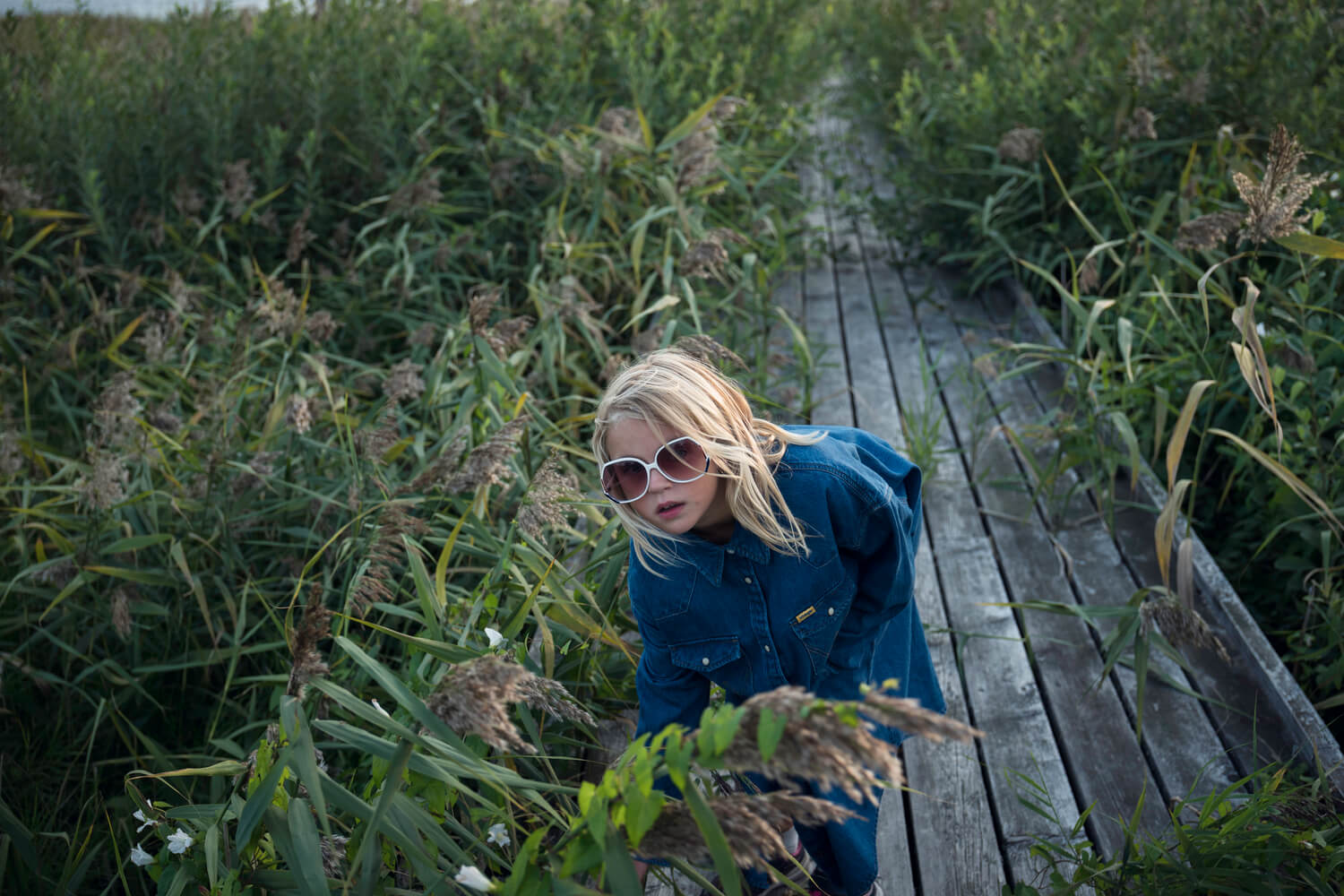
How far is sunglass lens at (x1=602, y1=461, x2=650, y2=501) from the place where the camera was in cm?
164

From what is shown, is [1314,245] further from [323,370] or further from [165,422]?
[165,422]

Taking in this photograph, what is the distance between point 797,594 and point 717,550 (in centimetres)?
16

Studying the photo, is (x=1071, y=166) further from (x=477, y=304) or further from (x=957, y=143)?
(x=477, y=304)

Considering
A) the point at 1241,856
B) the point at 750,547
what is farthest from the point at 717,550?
the point at 1241,856


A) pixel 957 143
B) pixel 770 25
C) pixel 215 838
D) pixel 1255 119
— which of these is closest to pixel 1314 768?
pixel 215 838

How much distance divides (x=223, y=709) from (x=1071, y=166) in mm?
4022

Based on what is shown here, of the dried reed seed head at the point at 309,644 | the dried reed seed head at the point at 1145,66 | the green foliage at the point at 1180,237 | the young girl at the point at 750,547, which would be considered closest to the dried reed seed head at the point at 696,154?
the green foliage at the point at 1180,237

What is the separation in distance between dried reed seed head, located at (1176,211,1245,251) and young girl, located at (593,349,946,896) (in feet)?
3.97

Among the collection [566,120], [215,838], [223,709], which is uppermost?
[566,120]

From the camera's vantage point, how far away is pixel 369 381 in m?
4.10

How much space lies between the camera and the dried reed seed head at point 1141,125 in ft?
11.8

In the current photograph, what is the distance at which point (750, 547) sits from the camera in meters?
1.76

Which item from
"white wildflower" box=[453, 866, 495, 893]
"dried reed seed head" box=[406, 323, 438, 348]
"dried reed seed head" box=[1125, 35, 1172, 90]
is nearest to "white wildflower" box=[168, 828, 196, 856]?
"white wildflower" box=[453, 866, 495, 893]

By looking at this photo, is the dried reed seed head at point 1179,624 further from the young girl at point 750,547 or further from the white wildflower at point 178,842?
the white wildflower at point 178,842
